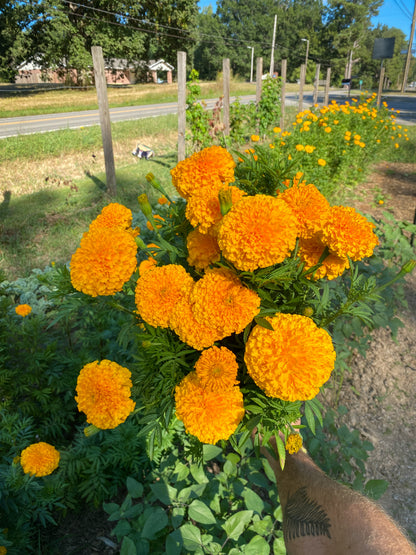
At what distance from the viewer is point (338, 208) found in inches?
30.9

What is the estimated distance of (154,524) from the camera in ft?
3.77

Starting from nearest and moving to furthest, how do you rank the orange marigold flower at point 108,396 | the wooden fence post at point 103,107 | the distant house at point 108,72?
the orange marigold flower at point 108,396, the wooden fence post at point 103,107, the distant house at point 108,72

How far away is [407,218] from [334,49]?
6130 cm

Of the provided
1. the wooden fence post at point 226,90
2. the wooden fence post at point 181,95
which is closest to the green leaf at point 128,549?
the wooden fence post at point 181,95

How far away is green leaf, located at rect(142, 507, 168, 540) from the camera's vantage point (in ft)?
3.72

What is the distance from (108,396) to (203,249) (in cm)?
42

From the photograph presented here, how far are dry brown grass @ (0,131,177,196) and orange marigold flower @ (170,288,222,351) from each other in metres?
6.17

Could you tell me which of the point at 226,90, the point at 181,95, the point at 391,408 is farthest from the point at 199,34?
the point at 391,408

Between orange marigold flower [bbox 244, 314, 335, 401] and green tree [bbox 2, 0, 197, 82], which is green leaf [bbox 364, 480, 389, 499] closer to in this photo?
orange marigold flower [bbox 244, 314, 335, 401]

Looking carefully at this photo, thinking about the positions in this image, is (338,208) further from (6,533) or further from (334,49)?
(334,49)

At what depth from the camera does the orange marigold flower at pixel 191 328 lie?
678 mm

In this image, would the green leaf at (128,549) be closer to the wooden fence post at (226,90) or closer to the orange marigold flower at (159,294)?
the orange marigold flower at (159,294)

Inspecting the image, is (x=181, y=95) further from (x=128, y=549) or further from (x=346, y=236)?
(x=128, y=549)

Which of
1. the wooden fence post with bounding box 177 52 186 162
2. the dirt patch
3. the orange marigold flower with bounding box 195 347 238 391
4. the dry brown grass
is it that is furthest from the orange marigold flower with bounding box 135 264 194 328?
the dry brown grass
